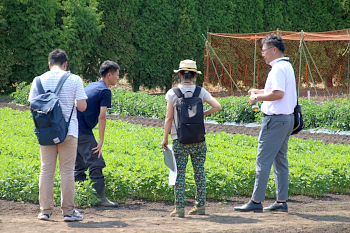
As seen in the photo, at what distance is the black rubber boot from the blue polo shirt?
614mm

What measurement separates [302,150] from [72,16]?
13.4 meters

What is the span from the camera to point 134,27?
20.6 meters

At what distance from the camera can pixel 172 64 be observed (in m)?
21.7

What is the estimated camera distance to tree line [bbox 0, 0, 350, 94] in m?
17.7

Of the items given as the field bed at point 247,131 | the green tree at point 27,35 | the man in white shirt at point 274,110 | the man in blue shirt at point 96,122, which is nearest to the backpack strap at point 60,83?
the man in blue shirt at point 96,122

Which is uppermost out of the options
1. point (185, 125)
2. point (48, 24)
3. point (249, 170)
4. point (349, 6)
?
point (349, 6)

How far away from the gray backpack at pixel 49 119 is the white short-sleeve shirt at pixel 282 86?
2.20 meters

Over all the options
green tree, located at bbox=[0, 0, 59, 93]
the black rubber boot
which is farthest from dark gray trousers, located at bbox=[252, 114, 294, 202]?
green tree, located at bbox=[0, 0, 59, 93]

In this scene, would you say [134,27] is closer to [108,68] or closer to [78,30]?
[78,30]

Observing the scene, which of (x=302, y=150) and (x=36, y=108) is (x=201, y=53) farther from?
(x=36, y=108)

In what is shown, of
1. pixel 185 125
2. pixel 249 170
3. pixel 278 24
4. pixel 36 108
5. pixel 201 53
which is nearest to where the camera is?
pixel 36 108

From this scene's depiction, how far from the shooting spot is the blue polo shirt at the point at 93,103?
493 centimetres

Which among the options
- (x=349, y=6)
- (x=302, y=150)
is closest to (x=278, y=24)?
(x=349, y=6)

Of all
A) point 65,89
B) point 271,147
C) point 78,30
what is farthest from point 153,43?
point 65,89
